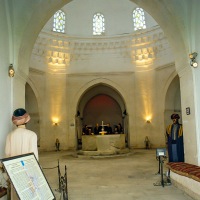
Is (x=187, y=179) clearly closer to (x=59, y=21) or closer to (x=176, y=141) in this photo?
(x=176, y=141)

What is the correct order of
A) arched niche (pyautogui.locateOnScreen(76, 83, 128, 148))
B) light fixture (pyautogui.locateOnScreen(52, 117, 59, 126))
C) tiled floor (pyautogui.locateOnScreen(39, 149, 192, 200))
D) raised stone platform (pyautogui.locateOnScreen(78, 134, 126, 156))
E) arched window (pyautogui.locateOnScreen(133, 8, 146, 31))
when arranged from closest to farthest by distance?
1. tiled floor (pyautogui.locateOnScreen(39, 149, 192, 200))
2. raised stone platform (pyautogui.locateOnScreen(78, 134, 126, 156))
3. light fixture (pyautogui.locateOnScreen(52, 117, 59, 126))
4. arched window (pyautogui.locateOnScreen(133, 8, 146, 31))
5. arched niche (pyautogui.locateOnScreen(76, 83, 128, 148))

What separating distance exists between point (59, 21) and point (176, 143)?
13614mm

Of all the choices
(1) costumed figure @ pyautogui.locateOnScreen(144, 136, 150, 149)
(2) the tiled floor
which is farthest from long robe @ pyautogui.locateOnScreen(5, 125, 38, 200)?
(1) costumed figure @ pyautogui.locateOnScreen(144, 136, 150, 149)

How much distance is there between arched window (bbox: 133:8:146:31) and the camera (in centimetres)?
1873

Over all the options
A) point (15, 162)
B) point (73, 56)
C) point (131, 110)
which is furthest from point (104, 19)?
point (15, 162)

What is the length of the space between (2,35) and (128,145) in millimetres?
14500

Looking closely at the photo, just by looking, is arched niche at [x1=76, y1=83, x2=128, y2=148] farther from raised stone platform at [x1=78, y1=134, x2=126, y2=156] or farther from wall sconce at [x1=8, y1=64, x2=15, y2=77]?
wall sconce at [x1=8, y1=64, x2=15, y2=77]

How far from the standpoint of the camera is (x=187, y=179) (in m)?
5.62

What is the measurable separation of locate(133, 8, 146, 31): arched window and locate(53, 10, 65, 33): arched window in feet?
17.0

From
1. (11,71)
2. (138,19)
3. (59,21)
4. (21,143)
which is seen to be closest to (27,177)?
(21,143)

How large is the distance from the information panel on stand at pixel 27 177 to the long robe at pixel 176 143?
5647mm

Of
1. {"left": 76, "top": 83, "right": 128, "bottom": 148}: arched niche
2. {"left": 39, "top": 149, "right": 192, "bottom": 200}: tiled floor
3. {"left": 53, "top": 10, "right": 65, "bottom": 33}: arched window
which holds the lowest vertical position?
{"left": 39, "top": 149, "right": 192, "bottom": 200}: tiled floor

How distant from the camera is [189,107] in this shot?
7.24 meters

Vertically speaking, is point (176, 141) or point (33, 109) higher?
point (33, 109)
